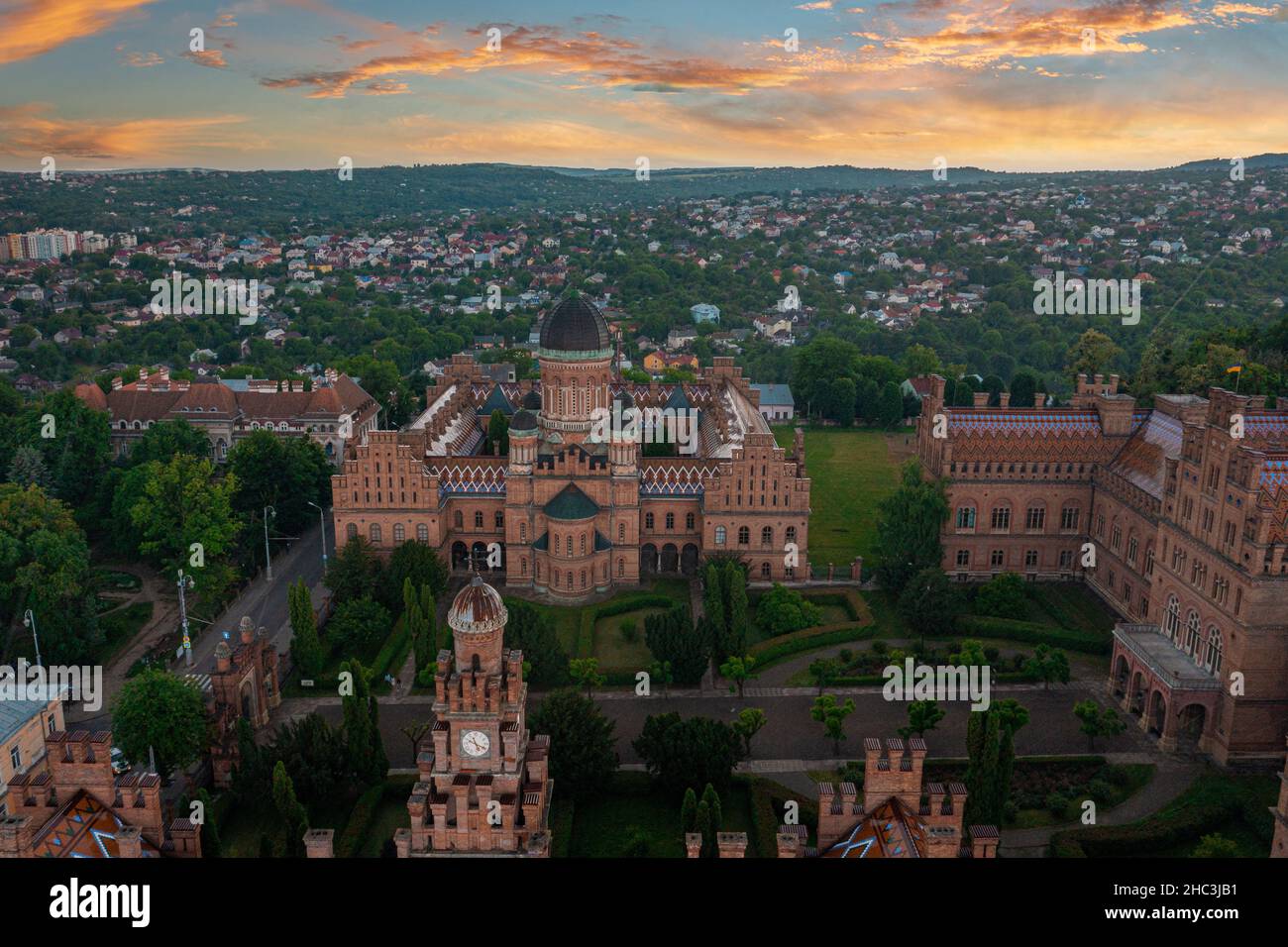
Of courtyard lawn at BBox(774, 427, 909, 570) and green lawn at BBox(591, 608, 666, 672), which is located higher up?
courtyard lawn at BBox(774, 427, 909, 570)

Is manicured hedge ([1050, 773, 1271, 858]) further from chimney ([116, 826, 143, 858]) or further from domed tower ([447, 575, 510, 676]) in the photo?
chimney ([116, 826, 143, 858])

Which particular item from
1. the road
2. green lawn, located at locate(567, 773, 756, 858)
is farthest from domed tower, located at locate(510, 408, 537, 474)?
green lawn, located at locate(567, 773, 756, 858)

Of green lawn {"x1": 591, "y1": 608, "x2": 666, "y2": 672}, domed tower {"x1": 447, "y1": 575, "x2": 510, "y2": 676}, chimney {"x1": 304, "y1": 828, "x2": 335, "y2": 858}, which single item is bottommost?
green lawn {"x1": 591, "y1": 608, "x2": 666, "y2": 672}

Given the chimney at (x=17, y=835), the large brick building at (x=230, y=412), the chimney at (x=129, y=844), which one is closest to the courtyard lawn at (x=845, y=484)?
the large brick building at (x=230, y=412)

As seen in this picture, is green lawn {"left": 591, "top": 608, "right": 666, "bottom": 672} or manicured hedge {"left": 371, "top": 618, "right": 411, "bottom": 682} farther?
green lawn {"left": 591, "top": 608, "right": 666, "bottom": 672}

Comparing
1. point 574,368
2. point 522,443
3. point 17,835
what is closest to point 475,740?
point 17,835

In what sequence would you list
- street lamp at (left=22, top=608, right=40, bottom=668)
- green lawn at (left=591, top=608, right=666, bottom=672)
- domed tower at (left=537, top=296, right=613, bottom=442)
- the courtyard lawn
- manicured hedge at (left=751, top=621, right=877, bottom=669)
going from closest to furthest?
street lamp at (left=22, top=608, right=40, bottom=668) < green lawn at (left=591, top=608, right=666, bottom=672) < manicured hedge at (left=751, top=621, right=877, bottom=669) < domed tower at (left=537, top=296, right=613, bottom=442) < the courtyard lawn
